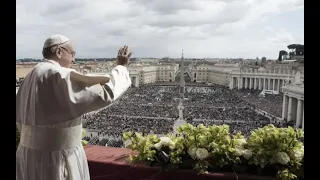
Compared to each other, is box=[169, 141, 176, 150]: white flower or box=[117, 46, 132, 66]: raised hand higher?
box=[117, 46, 132, 66]: raised hand

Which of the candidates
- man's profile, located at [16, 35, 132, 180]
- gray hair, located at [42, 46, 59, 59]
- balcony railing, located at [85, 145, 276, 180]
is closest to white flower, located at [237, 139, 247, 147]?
balcony railing, located at [85, 145, 276, 180]

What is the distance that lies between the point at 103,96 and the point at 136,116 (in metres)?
10.6

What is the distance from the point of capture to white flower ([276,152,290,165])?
110 cm

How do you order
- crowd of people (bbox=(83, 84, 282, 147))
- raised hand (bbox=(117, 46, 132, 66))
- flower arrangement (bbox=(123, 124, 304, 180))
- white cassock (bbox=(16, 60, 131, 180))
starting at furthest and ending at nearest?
crowd of people (bbox=(83, 84, 282, 147)) < flower arrangement (bbox=(123, 124, 304, 180)) < raised hand (bbox=(117, 46, 132, 66)) < white cassock (bbox=(16, 60, 131, 180))

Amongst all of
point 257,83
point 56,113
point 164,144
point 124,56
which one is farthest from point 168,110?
point 257,83

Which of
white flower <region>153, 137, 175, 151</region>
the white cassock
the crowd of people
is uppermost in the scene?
the white cassock

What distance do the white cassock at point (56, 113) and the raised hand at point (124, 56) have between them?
26 mm

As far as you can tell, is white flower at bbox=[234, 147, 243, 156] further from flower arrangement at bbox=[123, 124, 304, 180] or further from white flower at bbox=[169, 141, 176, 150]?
white flower at bbox=[169, 141, 176, 150]

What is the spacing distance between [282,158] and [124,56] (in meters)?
0.63

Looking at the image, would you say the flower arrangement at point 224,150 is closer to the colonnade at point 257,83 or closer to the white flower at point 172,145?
the white flower at point 172,145

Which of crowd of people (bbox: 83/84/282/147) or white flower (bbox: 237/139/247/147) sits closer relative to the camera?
white flower (bbox: 237/139/247/147)

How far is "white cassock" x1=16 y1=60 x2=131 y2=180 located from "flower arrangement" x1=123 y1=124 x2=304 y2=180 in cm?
33

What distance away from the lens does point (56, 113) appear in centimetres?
89

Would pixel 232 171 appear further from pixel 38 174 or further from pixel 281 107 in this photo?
pixel 281 107
